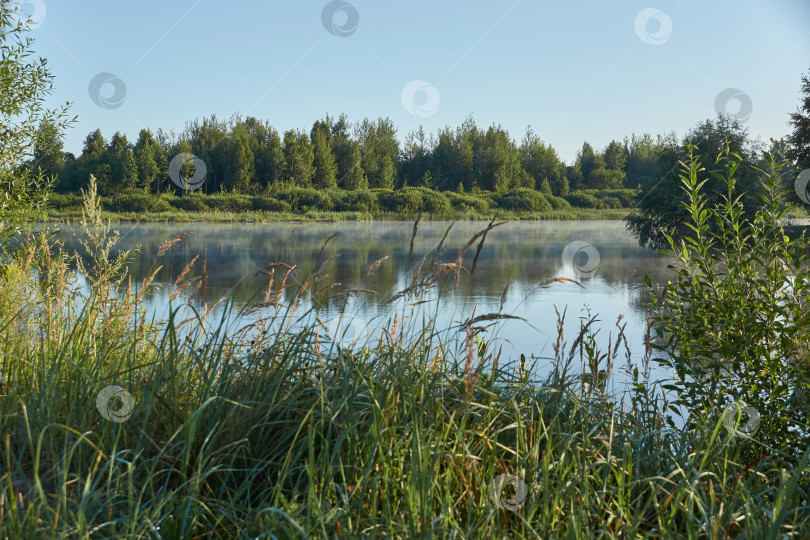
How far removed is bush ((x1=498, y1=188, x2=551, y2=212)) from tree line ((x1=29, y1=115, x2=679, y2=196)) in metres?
3.02

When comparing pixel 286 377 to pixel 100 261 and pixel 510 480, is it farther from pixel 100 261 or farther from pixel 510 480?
pixel 100 261

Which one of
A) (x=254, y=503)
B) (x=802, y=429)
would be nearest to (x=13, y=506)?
(x=254, y=503)

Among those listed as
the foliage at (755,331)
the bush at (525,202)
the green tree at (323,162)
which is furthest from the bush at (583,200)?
the foliage at (755,331)

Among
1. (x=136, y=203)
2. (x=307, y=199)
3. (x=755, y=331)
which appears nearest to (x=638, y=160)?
(x=307, y=199)

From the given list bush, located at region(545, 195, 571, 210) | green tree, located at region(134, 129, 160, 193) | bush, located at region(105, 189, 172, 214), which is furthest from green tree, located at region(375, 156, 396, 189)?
bush, located at region(105, 189, 172, 214)

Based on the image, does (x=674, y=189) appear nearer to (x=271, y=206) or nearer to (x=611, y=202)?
(x=271, y=206)

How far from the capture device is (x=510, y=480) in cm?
197

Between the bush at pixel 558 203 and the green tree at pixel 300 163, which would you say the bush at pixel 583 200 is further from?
the green tree at pixel 300 163

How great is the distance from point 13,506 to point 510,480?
1.41 metres

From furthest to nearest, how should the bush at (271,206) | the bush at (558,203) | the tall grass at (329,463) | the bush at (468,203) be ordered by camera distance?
the bush at (558,203), the bush at (468,203), the bush at (271,206), the tall grass at (329,463)

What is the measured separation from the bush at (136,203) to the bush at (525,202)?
24017 millimetres

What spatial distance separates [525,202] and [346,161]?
15.2m

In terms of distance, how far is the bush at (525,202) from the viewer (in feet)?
151

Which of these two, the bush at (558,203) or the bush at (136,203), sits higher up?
the bush at (558,203)
